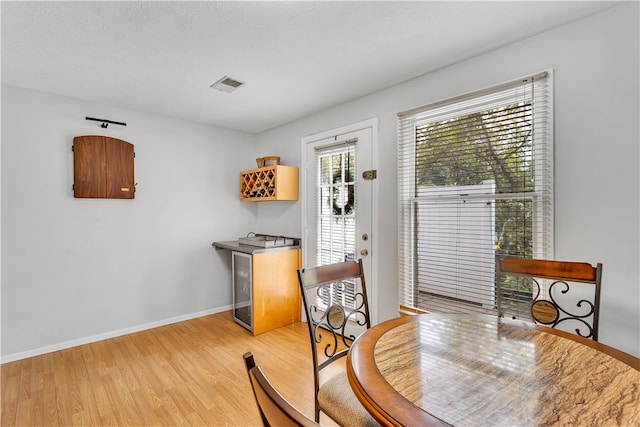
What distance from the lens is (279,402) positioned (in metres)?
0.51

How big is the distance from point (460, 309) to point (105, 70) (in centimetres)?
324

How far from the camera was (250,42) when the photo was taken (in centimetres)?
195

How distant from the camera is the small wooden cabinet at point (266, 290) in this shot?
10.5ft

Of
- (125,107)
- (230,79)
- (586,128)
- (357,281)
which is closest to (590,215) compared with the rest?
(586,128)

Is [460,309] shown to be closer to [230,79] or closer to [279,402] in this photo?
[279,402]

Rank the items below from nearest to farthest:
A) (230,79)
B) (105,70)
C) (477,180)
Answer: (477,180) < (105,70) < (230,79)

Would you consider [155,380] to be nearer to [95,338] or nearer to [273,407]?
[95,338]

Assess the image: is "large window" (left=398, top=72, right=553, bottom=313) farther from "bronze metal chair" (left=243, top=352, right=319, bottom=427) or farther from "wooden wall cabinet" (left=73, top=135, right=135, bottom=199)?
"wooden wall cabinet" (left=73, top=135, right=135, bottom=199)

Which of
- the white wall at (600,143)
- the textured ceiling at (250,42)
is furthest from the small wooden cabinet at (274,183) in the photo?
the white wall at (600,143)

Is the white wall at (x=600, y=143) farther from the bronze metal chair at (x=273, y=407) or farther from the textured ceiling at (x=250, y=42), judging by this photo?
the bronze metal chair at (x=273, y=407)

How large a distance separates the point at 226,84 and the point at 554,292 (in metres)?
2.83

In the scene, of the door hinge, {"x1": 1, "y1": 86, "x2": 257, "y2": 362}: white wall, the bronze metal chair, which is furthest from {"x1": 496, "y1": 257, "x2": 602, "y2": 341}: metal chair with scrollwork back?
{"x1": 1, "y1": 86, "x2": 257, "y2": 362}: white wall

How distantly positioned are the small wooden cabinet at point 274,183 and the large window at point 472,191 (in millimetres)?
1419

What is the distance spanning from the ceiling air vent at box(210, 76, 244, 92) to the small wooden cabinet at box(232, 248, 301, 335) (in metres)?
1.63
